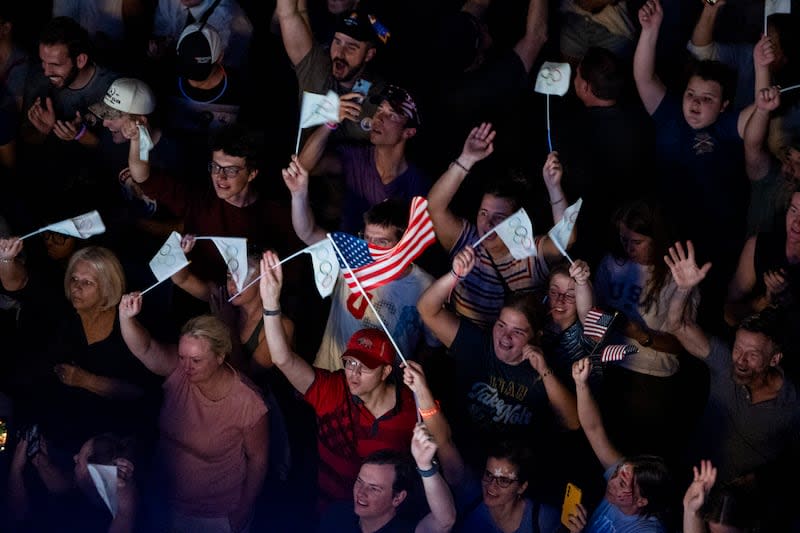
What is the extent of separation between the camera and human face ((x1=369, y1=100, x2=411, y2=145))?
18.5 ft

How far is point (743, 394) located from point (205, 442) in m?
2.05

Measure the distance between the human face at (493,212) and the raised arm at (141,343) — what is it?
132 cm

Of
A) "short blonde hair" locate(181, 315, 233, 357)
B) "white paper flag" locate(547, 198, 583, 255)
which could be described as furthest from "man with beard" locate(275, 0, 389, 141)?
"short blonde hair" locate(181, 315, 233, 357)

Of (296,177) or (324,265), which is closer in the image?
(324,265)

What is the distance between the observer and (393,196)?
5.74 meters

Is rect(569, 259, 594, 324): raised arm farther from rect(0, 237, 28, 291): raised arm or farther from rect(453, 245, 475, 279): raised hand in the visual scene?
rect(0, 237, 28, 291): raised arm

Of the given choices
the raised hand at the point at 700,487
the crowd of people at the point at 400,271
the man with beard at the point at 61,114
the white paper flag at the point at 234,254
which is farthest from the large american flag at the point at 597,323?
the man with beard at the point at 61,114

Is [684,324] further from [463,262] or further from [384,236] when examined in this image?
[384,236]

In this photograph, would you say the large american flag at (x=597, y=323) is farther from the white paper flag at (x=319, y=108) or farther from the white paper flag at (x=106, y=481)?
the white paper flag at (x=106, y=481)

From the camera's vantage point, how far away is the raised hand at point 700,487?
190 inches

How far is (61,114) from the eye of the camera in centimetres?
600

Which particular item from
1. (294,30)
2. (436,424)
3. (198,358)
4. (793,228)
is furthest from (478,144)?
(198,358)

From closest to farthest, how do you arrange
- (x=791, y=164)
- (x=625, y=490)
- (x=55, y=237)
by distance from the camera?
(x=625, y=490) → (x=791, y=164) → (x=55, y=237)

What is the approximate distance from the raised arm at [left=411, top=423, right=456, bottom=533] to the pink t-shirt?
2.37 feet
